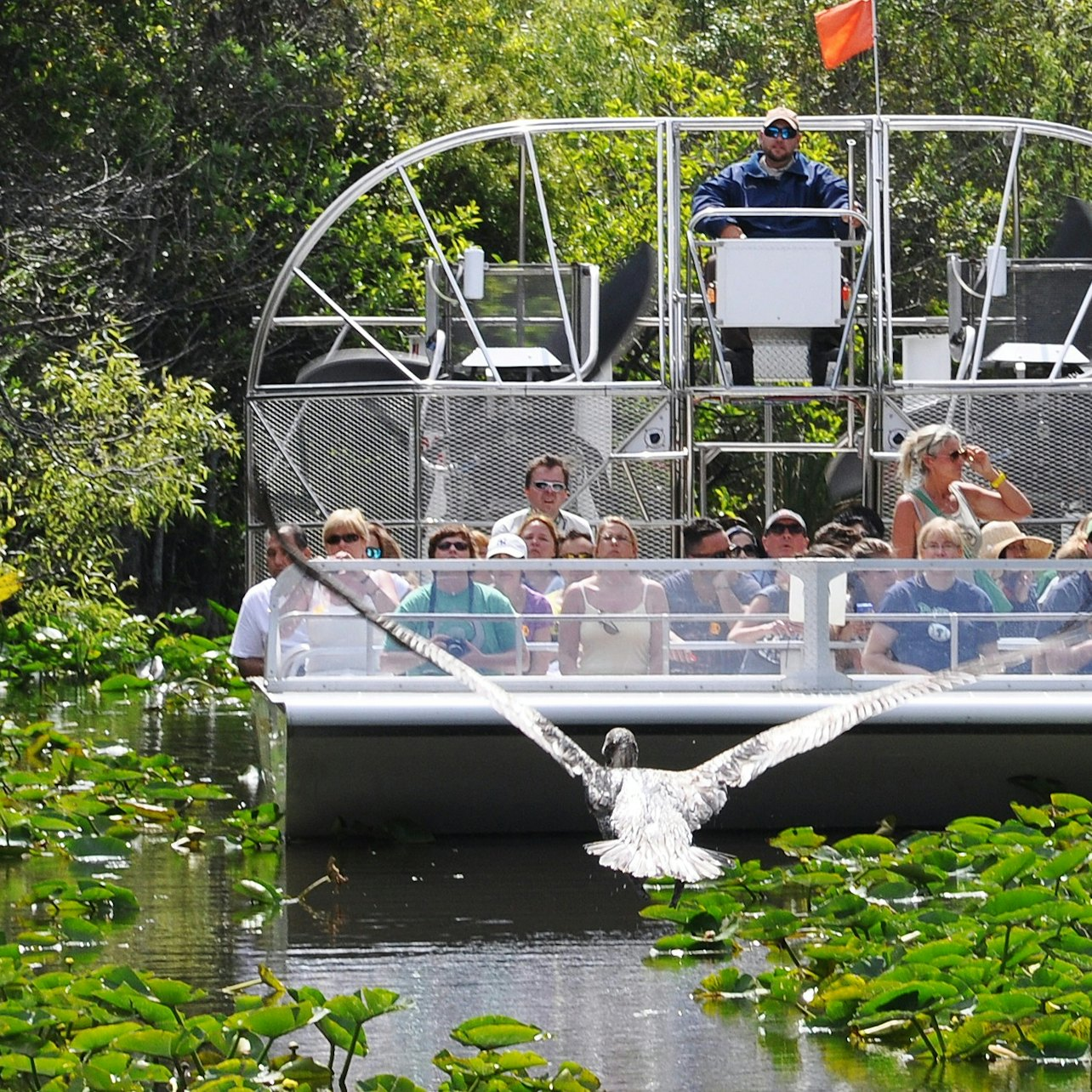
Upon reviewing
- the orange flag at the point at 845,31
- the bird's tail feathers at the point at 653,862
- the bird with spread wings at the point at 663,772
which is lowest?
the bird's tail feathers at the point at 653,862

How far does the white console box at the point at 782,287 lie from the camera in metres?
12.0

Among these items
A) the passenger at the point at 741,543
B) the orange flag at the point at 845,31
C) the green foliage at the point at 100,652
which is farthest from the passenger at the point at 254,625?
the green foliage at the point at 100,652

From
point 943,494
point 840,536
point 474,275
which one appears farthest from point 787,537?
point 474,275

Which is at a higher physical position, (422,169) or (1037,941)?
(422,169)

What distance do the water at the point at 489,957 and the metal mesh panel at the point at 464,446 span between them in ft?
8.07

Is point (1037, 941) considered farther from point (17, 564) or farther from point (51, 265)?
point (51, 265)

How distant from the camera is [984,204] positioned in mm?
29516

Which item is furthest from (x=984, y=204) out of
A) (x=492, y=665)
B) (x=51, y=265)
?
(x=492, y=665)

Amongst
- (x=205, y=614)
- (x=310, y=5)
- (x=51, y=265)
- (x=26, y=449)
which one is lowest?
(x=205, y=614)

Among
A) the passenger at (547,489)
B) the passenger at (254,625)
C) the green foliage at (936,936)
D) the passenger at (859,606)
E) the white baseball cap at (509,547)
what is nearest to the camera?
the green foliage at (936,936)

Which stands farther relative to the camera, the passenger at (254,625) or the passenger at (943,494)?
the passenger at (254,625)

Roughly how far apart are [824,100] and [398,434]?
21.7 m

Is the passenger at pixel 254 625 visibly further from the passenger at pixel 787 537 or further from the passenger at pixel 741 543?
the passenger at pixel 787 537

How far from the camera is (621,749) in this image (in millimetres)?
8781
